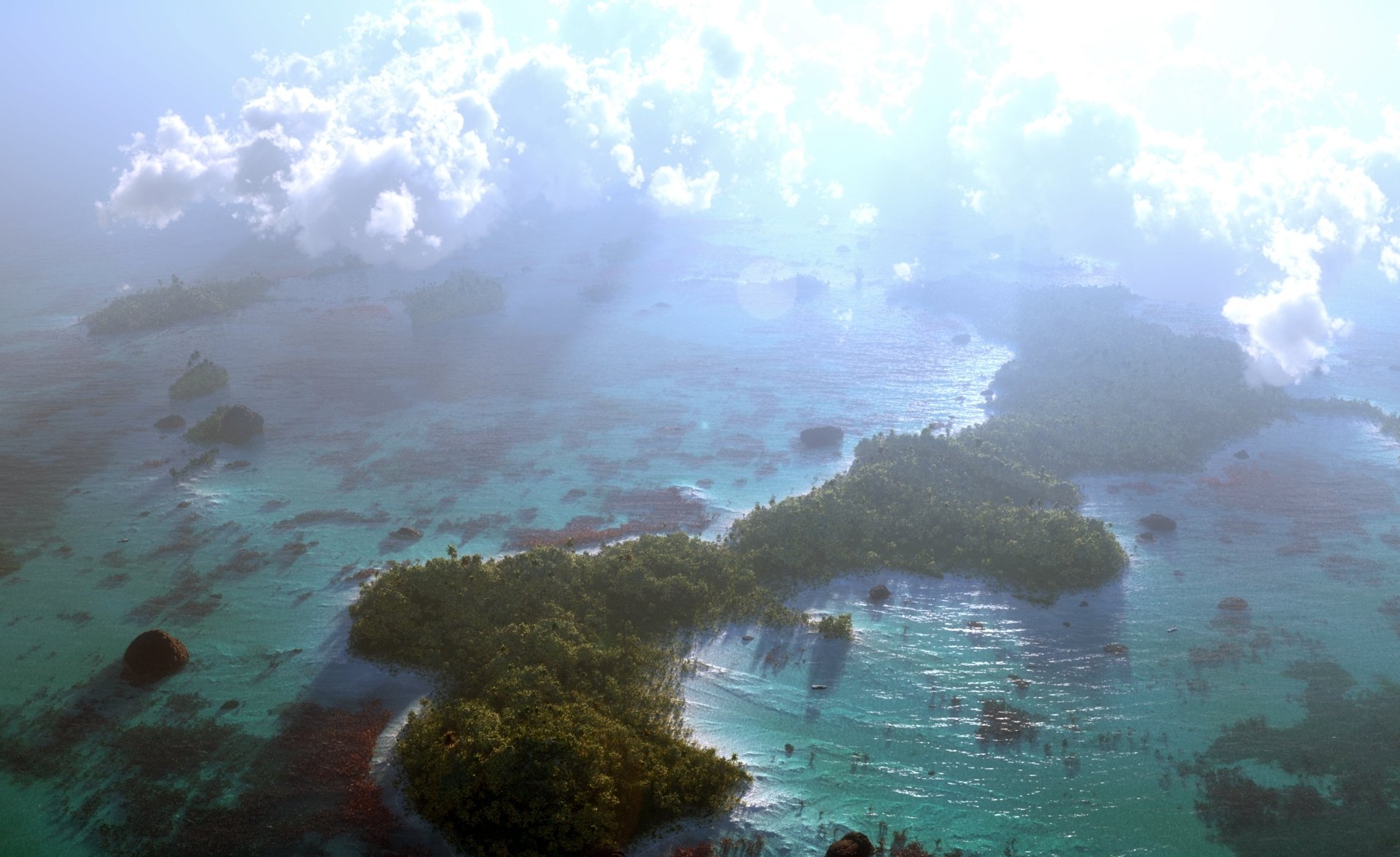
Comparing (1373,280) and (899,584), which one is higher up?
(1373,280)

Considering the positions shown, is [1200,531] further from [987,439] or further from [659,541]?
[659,541]

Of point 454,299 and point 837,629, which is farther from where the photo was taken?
point 454,299

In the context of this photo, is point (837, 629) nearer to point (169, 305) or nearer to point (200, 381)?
point (200, 381)

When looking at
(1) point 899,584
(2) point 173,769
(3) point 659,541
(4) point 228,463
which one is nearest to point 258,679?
(2) point 173,769

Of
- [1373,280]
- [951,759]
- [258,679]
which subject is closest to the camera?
[951,759]

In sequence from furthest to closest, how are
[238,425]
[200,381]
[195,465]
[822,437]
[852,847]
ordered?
[200,381] < [822,437] < [238,425] < [195,465] < [852,847]

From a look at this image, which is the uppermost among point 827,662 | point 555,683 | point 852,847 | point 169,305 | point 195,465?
point 169,305

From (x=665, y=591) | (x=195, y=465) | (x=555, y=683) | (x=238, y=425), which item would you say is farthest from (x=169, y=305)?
(x=555, y=683)
